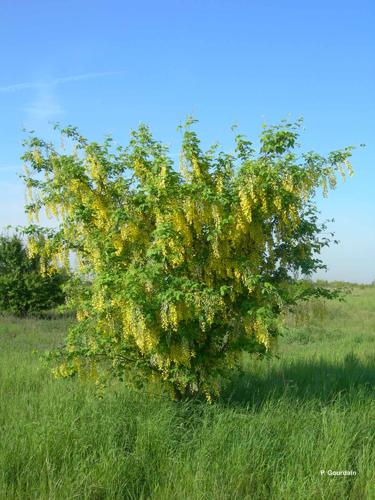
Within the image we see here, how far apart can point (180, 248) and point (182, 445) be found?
2.04m

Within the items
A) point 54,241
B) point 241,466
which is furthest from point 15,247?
point 241,466

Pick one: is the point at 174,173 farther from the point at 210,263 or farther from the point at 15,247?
the point at 15,247

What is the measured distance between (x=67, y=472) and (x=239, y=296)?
9.32 feet

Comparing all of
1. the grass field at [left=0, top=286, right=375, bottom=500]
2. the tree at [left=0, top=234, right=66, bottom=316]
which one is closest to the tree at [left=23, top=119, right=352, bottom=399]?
the grass field at [left=0, top=286, right=375, bottom=500]

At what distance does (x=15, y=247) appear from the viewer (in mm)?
21438

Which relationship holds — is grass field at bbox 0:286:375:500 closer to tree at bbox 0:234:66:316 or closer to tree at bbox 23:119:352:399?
tree at bbox 23:119:352:399

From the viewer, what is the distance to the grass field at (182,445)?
174 inches

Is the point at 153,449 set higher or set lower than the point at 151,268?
lower

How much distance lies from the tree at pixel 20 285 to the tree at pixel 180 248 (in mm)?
15238

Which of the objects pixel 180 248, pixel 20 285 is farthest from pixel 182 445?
pixel 20 285

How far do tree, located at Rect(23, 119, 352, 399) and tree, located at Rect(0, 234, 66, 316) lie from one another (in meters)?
15.2

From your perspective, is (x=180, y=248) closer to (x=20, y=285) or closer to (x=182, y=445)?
(x=182, y=445)

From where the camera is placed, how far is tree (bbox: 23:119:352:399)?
18.3 ft

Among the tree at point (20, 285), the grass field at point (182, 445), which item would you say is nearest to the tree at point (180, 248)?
the grass field at point (182, 445)
